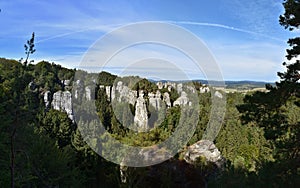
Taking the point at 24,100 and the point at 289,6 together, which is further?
the point at 289,6

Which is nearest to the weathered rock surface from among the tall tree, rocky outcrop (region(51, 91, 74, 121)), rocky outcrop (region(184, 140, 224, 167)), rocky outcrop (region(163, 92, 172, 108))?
rocky outcrop (region(163, 92, 172, 108))

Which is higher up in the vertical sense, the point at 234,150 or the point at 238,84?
the point at 238,84

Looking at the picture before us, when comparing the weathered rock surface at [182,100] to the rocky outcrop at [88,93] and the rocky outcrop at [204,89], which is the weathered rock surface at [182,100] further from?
the rocky outcrop at [88,93]

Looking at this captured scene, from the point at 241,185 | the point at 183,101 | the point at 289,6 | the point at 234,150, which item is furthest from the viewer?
the point at 183,101

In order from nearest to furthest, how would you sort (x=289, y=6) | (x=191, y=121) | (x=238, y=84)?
(x=289, y=6), (x=191, y=121), (x=238, y=84)

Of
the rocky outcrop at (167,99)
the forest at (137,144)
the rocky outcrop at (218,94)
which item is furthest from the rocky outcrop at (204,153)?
the rocky outcrop at (218,94)

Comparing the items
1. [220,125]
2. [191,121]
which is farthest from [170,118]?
[220,125]

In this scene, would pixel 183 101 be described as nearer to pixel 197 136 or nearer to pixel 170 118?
pixel 197 136

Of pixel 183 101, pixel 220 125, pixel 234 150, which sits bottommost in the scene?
pixel 234 150
